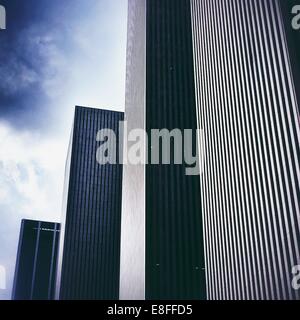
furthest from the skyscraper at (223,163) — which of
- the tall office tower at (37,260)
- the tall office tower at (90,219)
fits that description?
the tall office tower at (37,260)

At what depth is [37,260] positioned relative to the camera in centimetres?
14150

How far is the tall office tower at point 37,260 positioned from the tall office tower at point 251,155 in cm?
11674

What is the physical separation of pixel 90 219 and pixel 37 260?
63641mm

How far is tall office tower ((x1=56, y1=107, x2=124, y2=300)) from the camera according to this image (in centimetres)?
8312

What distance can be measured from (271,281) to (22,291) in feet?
431

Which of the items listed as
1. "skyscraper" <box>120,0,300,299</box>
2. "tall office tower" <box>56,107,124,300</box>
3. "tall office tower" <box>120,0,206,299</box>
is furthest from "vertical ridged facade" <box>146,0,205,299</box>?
"tall office tower" <box>56,107,124,300</box>

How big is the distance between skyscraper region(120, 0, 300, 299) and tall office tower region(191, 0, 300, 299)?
74 millimetres

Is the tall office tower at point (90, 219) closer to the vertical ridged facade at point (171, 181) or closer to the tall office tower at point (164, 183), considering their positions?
the tall office tower at point (164, 183)

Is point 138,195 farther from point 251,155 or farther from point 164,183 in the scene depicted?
point 251,155

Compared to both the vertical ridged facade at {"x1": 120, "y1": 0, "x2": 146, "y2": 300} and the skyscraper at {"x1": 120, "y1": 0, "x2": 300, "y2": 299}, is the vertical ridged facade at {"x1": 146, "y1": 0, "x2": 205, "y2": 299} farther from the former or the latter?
the vertical ridged facade at {"x1": 120, "y1": 0, "x2": 146, "y2": 300}

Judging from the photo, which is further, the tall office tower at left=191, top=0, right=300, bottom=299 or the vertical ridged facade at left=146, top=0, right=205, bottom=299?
the vertical ridged facade at left=146, top=0, right=205, bottom=299

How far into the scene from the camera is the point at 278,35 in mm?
25266

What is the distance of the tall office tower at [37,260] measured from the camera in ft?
457
